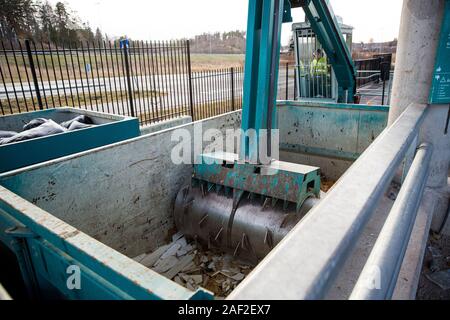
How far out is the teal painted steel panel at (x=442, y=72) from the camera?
2.59 meters

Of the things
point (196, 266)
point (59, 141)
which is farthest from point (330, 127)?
point (59, 141)

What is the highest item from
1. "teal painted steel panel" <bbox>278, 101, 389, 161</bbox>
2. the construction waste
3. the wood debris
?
the construction waste

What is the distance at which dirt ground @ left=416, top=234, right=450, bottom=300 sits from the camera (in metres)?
2.54

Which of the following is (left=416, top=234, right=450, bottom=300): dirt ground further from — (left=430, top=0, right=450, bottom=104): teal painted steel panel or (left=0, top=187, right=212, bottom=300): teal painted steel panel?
(left=0, top=187, right=212, bottom=300): teal painted steel panel

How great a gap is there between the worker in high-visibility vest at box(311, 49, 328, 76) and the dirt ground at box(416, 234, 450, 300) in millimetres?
6192

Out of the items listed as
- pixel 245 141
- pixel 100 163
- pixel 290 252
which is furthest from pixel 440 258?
pixel 100 163

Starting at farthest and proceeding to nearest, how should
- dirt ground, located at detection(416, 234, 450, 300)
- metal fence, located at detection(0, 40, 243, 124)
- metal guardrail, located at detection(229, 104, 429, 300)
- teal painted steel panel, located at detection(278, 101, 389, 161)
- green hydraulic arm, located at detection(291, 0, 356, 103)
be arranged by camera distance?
metal fence, located at detection(0, 40, 243, 124) < teal painted steel panel, located at detection(278, 101, 389, 161) < green hydraulic arm, located at detection(291, 0, 356, 103) < dirt ground, located at detection(416, 234, 450, 300) < metal guardrail, located at detection(229, 104, 429, 300)

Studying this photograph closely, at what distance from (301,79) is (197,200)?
6430mm

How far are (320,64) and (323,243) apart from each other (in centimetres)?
848

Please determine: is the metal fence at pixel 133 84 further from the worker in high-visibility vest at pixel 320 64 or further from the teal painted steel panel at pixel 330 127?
the teal painted steel panel at pixel 330 127

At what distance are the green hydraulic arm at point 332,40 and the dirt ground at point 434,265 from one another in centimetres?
412

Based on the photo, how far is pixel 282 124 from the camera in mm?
6410

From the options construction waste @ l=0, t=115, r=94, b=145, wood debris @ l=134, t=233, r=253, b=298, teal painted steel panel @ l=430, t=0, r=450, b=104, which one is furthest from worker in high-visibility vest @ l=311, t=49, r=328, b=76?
construction waste @ l=0, t=115, r=94, b=145

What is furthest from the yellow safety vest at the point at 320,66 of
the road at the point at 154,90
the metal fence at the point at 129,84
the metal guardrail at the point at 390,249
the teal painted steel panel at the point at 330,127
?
the metal guardrail at the point at 390,249
